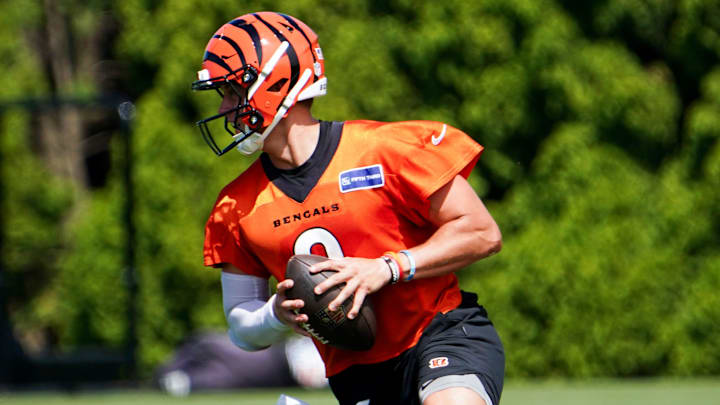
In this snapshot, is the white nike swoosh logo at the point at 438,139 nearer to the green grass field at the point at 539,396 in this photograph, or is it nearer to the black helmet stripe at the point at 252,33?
the black helmet stripe at the point at 252,33

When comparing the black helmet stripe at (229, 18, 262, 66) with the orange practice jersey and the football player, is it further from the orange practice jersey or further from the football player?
the orange practice jersey

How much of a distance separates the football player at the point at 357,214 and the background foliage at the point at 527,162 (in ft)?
23.5

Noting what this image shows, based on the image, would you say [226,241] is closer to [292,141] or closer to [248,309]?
[248,309]

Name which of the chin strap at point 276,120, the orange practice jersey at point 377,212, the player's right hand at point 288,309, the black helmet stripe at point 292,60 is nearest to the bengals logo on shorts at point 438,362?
the orange practice jersey at point 377,212

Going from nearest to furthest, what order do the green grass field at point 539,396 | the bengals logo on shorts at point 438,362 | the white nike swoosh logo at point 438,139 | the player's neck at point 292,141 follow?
the bengals logo on shorts at point 438,362 → the white nike swoosh logo at point 438,139 → the player's neck at point 292,141 → the green grass field at point 539,396

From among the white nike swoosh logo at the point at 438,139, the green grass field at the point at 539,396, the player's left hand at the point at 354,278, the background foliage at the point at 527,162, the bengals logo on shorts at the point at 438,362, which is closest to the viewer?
the player's left hand at the point at 354,278

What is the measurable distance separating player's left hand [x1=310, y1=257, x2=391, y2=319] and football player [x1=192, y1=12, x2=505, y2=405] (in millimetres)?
22

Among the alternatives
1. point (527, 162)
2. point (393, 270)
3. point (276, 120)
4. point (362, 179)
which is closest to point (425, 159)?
point (362, 179)


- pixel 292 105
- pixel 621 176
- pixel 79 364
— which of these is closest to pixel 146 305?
pixel 79 364

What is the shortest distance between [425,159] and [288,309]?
66cm

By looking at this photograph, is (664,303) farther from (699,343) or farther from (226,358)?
(226,358)

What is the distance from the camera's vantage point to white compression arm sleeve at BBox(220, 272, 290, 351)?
365 centimetres

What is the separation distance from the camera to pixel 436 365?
3398mm

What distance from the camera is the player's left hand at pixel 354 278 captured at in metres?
3.28
